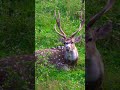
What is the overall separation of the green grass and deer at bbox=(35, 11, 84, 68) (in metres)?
0.07

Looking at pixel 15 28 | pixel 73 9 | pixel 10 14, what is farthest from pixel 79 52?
pixel 10 14

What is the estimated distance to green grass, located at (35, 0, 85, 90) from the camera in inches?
296

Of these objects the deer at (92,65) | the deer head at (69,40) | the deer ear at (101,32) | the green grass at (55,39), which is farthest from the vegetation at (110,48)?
the deer at (92,65)

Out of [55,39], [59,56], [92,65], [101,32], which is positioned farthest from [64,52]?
[92,65]

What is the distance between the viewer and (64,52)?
7.96m

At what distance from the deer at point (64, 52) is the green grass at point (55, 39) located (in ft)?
0.24

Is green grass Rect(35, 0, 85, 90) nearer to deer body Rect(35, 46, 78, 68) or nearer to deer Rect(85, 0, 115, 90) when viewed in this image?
deer body Rect(35, 46, 78, 68)

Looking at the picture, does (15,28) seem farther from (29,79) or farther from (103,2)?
(29,79)

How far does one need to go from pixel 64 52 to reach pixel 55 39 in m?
0.51

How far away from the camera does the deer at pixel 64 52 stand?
307 inches

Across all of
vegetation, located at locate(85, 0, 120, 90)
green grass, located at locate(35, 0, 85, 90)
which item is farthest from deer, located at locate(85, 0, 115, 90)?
vegetation, located at locate(85, 0, 120, 90)

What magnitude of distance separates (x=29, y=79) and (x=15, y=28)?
2.87 metres

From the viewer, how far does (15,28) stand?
10336 mm

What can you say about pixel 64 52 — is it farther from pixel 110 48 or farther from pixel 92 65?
pixel 92 65
